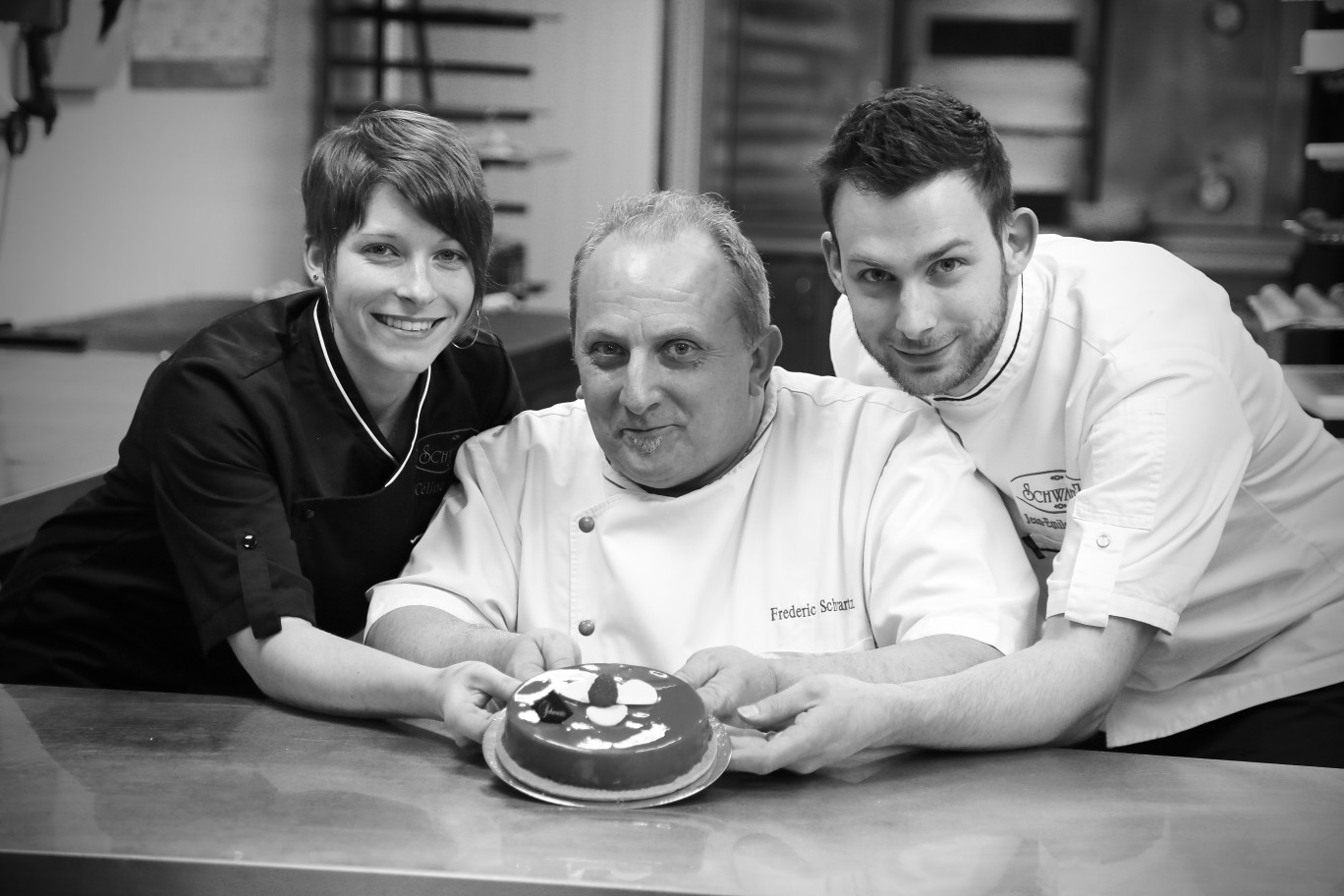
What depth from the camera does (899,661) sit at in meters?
1.46

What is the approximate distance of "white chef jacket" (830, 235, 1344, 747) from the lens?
1.54 metres

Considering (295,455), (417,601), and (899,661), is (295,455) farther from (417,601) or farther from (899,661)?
(899,661)

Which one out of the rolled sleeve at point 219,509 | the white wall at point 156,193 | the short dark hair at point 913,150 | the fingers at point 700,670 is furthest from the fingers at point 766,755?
the white wall at point 156,193

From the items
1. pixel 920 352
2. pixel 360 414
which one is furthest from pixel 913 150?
pixel 360 414

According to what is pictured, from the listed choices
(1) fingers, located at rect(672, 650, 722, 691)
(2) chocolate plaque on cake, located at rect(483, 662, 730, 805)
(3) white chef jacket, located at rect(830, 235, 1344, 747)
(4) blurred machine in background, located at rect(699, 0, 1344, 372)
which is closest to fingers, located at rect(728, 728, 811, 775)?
(2) chocolate plaque on cake, located at rect(483, 662, 730, 805)

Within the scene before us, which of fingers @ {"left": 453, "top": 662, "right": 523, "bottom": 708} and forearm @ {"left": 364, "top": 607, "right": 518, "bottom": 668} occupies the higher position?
fingers @ {"left": 453, "top": 662, "right": 523, "bottom": 708}

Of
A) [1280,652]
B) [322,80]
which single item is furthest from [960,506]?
[322,80]

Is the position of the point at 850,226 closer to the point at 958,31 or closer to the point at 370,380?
the point at 370,380

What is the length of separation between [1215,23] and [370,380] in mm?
5047

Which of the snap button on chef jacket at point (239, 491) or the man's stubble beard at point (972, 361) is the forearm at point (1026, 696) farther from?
the snap button on chef jacket at point (239, 491)

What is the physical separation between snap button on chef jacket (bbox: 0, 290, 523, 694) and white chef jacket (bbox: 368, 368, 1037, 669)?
8 centimetres

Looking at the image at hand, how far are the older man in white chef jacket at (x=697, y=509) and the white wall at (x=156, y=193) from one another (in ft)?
6.99

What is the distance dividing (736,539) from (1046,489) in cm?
41

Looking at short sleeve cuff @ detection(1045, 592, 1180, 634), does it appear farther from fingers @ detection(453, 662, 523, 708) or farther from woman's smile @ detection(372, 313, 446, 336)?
woman's smile @ detection(372, 313, 446, 336)
